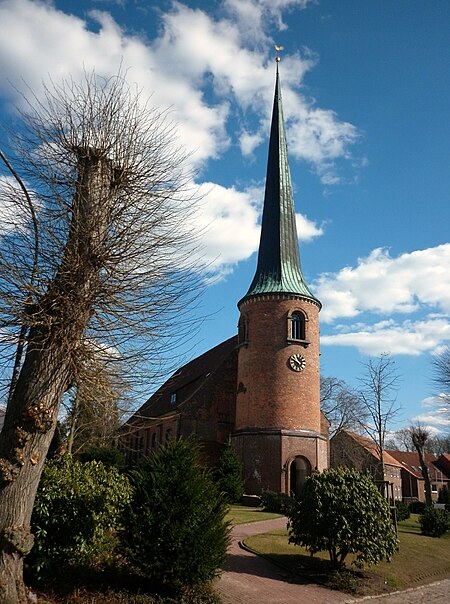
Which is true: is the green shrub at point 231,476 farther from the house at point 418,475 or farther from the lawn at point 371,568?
the house at point 418,475

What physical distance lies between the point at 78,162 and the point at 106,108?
1.14m

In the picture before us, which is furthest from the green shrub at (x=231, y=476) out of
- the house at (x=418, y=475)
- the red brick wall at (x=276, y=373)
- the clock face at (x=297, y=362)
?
the house at (x=418, y=475)

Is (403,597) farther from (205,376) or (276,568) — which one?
(205,376)

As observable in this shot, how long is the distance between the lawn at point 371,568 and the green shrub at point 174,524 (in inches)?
173

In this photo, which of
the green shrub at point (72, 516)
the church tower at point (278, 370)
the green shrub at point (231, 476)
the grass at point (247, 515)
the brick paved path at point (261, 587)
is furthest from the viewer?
the church tower at point (278, 370)

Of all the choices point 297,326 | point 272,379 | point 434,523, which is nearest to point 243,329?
point 297,326

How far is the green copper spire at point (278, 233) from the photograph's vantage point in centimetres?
3070

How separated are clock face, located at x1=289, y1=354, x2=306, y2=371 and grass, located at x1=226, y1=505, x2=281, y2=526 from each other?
7692 mm

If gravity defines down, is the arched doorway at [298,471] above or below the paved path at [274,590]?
above

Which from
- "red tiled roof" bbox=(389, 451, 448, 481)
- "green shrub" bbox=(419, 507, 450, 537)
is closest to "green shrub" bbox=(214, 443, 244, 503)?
"green shrub" bbox=(419, 507, 450, 537)

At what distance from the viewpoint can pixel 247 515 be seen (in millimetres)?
21719

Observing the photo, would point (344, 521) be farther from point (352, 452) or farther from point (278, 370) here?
point (352, 452)

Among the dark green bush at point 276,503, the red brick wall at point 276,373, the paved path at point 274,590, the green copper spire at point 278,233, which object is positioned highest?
the green copper spire at point 278,233

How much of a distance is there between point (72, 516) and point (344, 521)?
6475 millimetres
